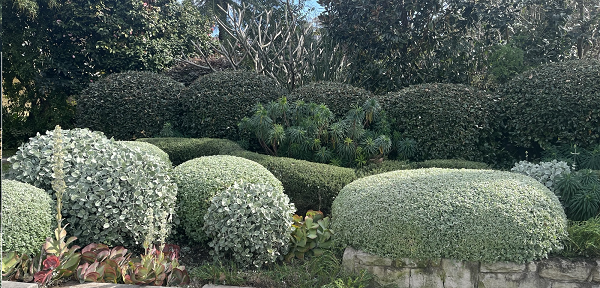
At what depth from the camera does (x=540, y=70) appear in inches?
244

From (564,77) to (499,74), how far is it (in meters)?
1.81

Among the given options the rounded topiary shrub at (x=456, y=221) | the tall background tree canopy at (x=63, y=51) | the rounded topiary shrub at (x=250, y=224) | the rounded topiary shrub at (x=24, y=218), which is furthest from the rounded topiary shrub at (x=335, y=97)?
the tall background tree canopy at (x=63, y=51)

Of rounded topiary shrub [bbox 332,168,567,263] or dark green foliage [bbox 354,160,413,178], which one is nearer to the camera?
rounded topiary shrub [bbox 332,168,567,263]

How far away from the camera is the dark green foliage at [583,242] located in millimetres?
3440

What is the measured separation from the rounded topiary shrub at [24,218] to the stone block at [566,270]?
12.3 feet

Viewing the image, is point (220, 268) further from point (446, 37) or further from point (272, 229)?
point (446, 37)

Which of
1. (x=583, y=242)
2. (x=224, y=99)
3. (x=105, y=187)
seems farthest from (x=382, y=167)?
(x=105, y=187)

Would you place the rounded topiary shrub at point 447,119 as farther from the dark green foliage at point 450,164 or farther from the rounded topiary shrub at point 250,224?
the rounded topiary shrub at point 250,224

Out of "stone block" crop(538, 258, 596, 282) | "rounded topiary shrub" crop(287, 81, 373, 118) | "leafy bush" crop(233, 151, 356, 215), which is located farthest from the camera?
"rounded topiary shrub" crop(287, 81, 373, 118)

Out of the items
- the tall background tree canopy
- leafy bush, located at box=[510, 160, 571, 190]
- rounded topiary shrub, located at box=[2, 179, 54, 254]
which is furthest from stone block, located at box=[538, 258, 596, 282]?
the tall background tree canopy

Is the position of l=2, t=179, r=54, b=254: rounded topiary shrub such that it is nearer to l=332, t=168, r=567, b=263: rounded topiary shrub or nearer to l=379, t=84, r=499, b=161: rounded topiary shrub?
l=332, t=168, r=567, b=263: rounded topiary shrub

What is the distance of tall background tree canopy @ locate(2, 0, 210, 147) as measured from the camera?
28.8 feet

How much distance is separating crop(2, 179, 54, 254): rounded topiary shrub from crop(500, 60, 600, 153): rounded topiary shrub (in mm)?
5663

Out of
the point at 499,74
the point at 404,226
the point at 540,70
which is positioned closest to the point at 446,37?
the point at 499,74
